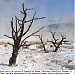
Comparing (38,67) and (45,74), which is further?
(38,67)

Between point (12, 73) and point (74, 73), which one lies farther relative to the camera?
point (74, 73)

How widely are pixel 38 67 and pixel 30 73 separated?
234 centimetres

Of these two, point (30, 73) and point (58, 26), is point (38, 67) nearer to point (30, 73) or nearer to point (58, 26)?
point (30, 73)

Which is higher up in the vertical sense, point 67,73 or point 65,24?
point 65,24

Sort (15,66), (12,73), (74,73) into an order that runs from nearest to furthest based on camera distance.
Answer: (12,73) < (74,73) < (15,66)

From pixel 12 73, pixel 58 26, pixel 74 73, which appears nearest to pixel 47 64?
pixel 74 73

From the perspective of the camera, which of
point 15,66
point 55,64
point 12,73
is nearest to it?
point 12,73

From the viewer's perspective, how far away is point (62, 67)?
13.4 meters

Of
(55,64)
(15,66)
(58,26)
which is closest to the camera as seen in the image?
(15,66)

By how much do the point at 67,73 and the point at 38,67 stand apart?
7.70 ft

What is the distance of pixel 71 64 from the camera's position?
45.1 feet

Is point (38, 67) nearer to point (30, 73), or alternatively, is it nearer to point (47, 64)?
point (47, 64)

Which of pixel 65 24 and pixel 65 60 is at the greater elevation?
pixel 65 24

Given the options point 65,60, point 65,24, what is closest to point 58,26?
point 65,24
